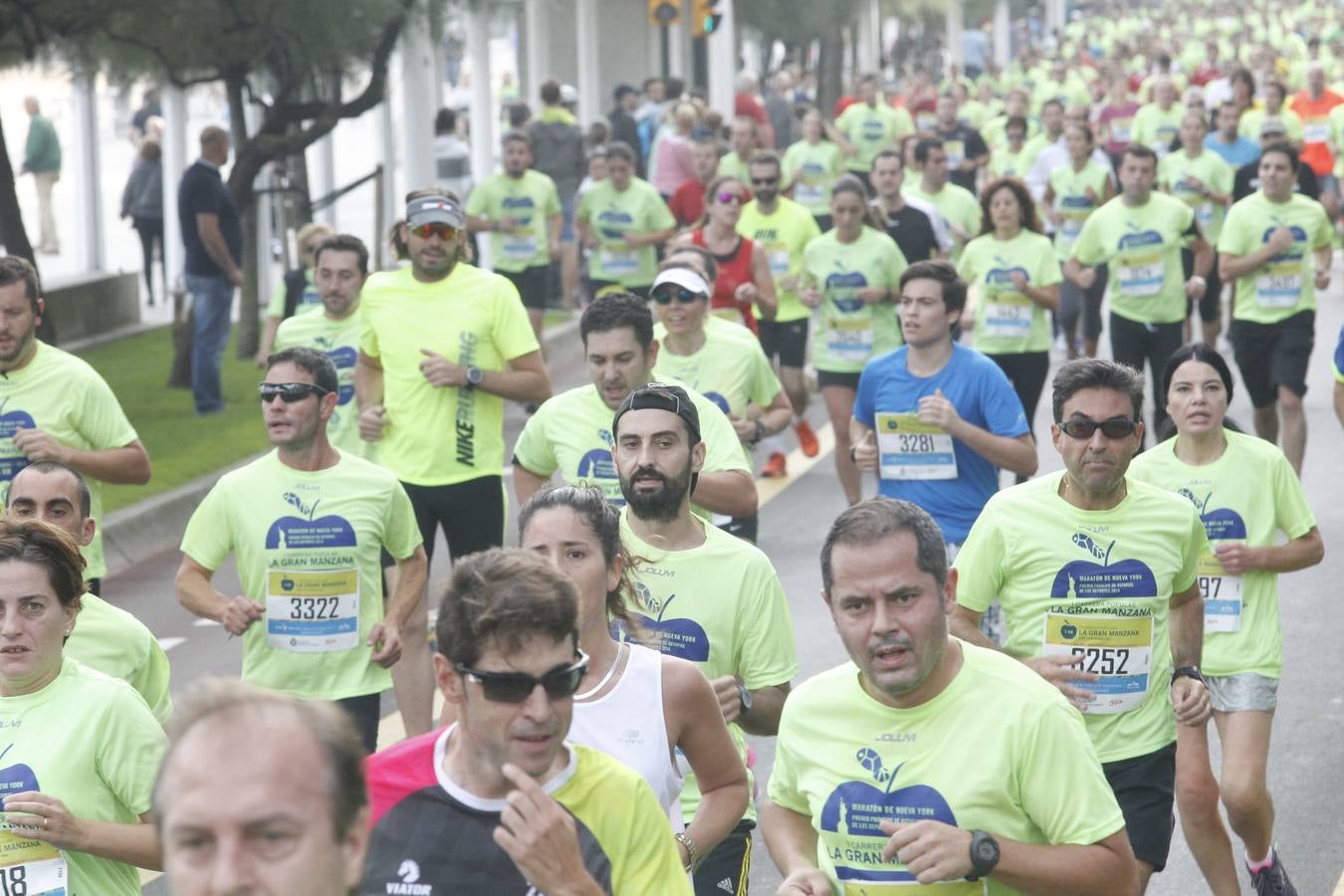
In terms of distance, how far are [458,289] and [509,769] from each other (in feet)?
18.8

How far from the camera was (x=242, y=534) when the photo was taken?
7023mm

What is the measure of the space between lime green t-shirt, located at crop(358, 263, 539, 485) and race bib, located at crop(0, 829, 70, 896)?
4.19 metres

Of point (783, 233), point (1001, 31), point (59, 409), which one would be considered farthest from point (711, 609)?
point (1001, 31)

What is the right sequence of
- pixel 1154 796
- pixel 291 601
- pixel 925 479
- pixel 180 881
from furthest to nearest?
1. pixel 925 479
2. pixel 291 601
3. pixel 1154 796
4. pixel 180 881

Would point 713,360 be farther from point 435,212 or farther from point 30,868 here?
point 30,868

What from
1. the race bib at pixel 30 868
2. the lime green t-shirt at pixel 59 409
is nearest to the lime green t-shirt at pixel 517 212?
the lime green t-shirt at pixel 59 409

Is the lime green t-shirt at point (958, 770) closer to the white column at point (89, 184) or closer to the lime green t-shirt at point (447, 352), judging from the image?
the lime green t-shirt at point (447, 352)

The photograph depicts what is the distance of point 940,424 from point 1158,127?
16596 millimetres

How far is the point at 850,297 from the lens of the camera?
13.0m

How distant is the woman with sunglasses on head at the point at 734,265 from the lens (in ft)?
43.0

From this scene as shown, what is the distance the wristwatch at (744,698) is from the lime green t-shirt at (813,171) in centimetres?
1618

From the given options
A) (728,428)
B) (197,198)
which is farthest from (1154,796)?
(197,198)

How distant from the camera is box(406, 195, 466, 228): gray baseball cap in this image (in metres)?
8.94

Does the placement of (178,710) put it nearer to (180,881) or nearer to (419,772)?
(180,881)
